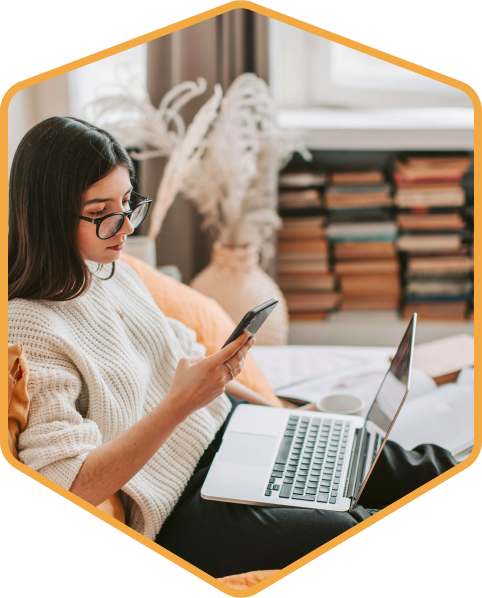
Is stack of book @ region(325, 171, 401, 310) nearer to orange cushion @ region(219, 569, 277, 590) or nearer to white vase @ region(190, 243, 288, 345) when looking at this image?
white vase @ region(190, 243, 288, 345)

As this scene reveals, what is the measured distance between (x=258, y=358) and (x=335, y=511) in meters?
0.61

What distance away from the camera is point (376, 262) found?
83.6 inches

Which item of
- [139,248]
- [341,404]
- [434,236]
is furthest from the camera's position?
[434,236]

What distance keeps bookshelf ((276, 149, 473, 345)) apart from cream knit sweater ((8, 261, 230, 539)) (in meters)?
1.24

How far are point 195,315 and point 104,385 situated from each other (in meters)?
0.44

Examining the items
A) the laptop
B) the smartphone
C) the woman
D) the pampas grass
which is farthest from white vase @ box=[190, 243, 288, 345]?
the smartphone

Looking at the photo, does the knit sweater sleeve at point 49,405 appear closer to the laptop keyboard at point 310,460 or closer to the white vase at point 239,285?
the laptop keyboard at point 310,460

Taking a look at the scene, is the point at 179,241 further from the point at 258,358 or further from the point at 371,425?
the point at 371,425

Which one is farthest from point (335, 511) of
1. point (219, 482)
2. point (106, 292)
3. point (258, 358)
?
point (258, 358)

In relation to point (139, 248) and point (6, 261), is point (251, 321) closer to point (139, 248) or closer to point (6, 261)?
point (6, 261)

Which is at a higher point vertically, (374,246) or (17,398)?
(374,246)

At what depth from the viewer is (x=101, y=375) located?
2.36 feet

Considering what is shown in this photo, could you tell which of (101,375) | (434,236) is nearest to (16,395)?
(101,375)

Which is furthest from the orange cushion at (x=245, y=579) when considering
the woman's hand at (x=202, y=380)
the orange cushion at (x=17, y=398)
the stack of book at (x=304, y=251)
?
the stack of book at (x=304, y=251)
